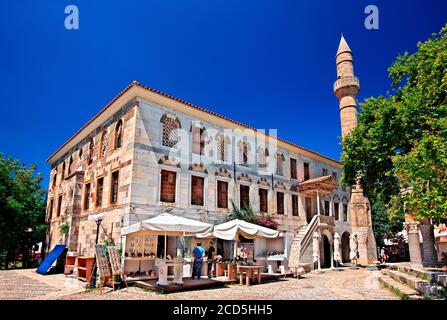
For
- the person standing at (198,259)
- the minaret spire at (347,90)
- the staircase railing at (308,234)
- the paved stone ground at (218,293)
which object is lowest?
the paved stone ground at (218,293)

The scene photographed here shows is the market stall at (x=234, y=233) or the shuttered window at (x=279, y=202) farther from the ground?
the shuttered window at (x=279, y=202)

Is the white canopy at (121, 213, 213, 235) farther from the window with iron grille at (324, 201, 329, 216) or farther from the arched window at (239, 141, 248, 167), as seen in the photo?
the window with iron grille at (324, 201, 329, 216)

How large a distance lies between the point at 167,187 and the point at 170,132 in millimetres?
2685

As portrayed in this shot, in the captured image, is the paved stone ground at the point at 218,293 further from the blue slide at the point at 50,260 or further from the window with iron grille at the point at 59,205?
the window with iron grille at the point at 59,205

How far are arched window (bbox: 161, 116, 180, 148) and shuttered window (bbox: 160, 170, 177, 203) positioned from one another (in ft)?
4.53

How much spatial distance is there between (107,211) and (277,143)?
1140cm

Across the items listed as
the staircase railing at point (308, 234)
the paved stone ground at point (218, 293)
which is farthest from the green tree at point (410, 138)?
the staircase railing at point (308, 234)

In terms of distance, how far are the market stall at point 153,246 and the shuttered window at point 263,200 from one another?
6578 millimetres

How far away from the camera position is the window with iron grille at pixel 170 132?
48.7 feet

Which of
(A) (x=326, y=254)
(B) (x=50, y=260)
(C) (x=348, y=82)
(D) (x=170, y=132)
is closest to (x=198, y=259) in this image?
(D) (x=170, y=132)

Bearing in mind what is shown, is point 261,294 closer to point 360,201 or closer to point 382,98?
point 382,98

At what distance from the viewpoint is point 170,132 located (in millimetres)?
15086

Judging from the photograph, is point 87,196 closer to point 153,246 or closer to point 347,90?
point 153,246

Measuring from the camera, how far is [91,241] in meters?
15.1
